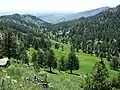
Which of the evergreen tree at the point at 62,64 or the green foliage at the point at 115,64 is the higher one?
the evergreen tree at the point at 62,64

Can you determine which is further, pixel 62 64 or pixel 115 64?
pixel 115 64

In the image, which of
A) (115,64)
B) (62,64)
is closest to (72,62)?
(62,64)

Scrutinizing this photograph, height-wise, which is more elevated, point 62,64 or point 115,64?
point 62,64

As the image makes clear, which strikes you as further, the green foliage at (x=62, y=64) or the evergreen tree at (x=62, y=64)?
the green foliage at (x=62, y=64)

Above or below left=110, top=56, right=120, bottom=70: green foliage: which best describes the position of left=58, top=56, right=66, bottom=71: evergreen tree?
above

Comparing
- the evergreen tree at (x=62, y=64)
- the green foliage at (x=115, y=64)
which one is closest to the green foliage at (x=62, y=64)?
the evergreen tree at (x=62, y=64)

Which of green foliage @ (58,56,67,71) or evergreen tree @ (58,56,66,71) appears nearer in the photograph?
evergreen tree @ (58,56,66,71)

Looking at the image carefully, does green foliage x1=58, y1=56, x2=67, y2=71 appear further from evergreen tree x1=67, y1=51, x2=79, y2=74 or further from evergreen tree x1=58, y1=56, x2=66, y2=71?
evergreen tree x1=67, y1=51, x2=79, y2=74

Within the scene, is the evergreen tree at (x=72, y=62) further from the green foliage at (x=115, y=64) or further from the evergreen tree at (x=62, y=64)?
the green foliage at (x=115, y=64)

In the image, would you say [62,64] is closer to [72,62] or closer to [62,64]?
[62,64]

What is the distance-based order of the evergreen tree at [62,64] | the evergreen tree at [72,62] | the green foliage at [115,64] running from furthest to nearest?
1. the green foliage at [115,64]
2. the evergreen tree at [72,62]
3. the evergreen tree at [62,64]

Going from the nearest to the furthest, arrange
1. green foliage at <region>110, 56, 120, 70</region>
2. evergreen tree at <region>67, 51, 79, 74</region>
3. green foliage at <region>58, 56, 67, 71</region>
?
green foliage at <region>58, 56, 67, 71</region> < evergreen tree at <region>67, 51, 79, 74</region> < green foliage at <region>110, 56, 120, 70</region>

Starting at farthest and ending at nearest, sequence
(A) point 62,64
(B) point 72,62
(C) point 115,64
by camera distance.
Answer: (C) point 115,64 → (B) point 72,62 → (A) point 62,64

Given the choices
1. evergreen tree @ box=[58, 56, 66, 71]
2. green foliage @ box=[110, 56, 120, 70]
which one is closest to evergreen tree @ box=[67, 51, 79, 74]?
evergreen tree @ box=[58, 56, 66, 71]
